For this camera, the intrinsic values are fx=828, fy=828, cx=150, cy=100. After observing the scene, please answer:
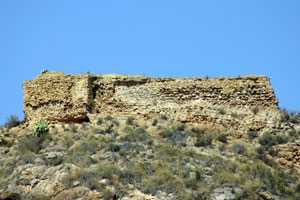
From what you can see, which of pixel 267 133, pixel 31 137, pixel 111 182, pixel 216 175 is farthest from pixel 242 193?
pixel 31 137

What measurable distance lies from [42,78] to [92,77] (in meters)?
2.09

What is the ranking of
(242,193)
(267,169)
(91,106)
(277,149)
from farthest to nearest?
(91,106) → (277,149) → (267,169) → (242,193)

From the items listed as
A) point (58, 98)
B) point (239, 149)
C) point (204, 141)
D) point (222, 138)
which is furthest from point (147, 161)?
point (58, 98)

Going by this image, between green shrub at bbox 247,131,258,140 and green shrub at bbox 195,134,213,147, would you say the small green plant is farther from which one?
green shrub at bbox 247,131,258,140

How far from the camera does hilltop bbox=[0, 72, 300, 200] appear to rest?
89.3 feet

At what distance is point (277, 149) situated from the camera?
1255 inches

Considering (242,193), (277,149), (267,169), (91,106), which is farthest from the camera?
(91,106)

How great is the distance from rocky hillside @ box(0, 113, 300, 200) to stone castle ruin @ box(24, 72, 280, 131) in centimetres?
50

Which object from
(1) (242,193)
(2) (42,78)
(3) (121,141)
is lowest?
(1) (242,193)

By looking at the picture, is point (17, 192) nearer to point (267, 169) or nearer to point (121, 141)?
point (121, 141)

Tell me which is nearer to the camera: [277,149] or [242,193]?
[242,193]

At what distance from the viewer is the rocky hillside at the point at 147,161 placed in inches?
1060

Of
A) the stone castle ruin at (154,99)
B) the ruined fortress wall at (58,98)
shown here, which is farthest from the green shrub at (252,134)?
the ruined fortress wall at (58,98)

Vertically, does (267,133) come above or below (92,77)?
below
